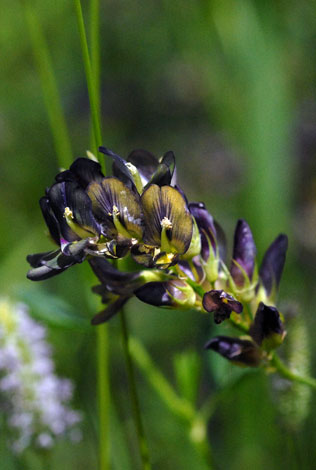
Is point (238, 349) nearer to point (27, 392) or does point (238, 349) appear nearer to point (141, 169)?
point (141, 169)

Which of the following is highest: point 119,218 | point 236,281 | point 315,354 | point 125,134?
point 119,218

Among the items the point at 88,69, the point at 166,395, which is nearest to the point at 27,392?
the point at 166,395

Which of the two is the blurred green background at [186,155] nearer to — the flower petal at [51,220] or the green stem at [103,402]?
the green stem at [103,402]

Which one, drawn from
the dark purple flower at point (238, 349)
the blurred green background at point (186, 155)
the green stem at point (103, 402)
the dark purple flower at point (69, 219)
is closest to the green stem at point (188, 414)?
the blurred green background at point (186, 155)

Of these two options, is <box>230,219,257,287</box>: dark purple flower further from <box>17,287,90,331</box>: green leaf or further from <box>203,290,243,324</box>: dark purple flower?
<box>17,287,90,331</box>: green leaf

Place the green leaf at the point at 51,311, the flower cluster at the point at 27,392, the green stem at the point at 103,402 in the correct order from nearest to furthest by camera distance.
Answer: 1. the green stem at the point at 103,402
2. the flower cluster at the point at 27,392
3. the green leaf at the point at 51,311

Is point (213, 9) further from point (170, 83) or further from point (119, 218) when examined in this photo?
point (119, 218)

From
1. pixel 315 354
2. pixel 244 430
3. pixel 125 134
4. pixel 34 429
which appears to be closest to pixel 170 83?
pixel 125 134

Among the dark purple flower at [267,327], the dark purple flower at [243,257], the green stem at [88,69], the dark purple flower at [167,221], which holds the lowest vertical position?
the dark purple flower at [267,327]
